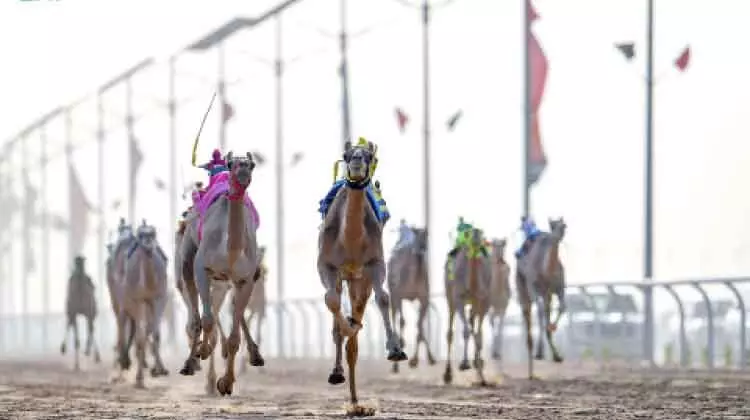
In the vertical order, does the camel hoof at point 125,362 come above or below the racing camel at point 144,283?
below

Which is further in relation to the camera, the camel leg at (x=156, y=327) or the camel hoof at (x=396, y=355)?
the camel leg at (x=156, y=327)

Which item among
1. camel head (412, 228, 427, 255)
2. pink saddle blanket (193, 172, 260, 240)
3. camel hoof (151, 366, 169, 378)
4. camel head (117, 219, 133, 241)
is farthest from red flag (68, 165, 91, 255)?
pink saddle blanket (193, 172, 260, 240)

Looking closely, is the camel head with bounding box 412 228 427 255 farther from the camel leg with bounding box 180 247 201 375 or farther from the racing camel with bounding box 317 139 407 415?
the racing camel with bounding box 317 139 407 415

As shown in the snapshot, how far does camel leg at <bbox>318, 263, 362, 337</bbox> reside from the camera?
18.0m

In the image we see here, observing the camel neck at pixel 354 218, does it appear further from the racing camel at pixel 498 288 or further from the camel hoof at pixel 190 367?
the racing camel at pixel 498 288

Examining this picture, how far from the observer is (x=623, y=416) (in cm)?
1788

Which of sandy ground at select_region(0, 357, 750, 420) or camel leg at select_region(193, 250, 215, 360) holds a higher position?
camel leg at select_region(193, 250, 215, 360)

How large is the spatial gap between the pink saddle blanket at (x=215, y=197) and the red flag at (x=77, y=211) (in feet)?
218

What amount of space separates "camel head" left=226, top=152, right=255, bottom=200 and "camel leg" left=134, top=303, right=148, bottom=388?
8527mm

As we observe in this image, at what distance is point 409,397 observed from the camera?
22.8m

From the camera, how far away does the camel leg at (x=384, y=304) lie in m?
17.1

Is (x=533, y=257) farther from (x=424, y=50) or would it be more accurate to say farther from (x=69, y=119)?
(x=69, y=119)

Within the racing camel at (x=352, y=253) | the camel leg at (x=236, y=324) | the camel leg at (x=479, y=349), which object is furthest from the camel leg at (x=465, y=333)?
the racing camel at (x=352, y=253)

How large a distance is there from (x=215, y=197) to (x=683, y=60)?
20.4 metres
